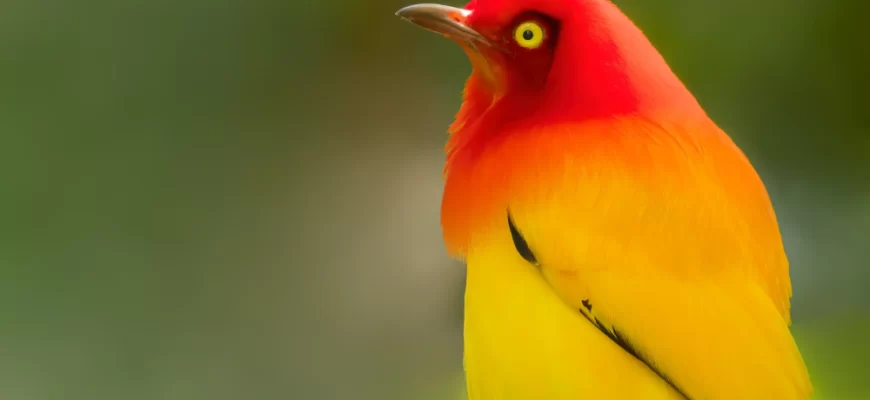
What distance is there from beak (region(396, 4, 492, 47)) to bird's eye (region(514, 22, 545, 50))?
1.5 inches

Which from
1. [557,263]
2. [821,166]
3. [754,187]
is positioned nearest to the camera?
[557,263]

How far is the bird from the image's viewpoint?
0.65m

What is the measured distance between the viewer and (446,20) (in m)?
0.76

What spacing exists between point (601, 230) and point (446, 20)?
0.31 meters

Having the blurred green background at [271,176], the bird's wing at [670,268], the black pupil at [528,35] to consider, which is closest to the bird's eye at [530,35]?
the black pupil at [528,35]

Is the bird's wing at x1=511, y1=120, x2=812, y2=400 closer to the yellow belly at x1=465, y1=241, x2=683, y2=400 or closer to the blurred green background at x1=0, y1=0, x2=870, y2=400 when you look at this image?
the yellow belly at x1=465, y1=241, x2=683, y2=400

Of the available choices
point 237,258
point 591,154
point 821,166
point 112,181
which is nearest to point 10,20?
point 112,181

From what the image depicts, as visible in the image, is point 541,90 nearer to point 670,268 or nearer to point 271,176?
point 670,268

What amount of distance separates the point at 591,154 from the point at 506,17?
0.20 meters

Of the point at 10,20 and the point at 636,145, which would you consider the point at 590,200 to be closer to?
the point at 636,145

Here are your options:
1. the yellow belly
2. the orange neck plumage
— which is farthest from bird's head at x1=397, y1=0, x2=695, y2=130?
the yellow belly

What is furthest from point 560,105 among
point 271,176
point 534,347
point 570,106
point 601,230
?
point 271,176

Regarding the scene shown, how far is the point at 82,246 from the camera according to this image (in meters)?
1.08

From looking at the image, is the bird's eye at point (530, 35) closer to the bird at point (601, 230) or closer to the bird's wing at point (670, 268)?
the bird at point (601, 230)
